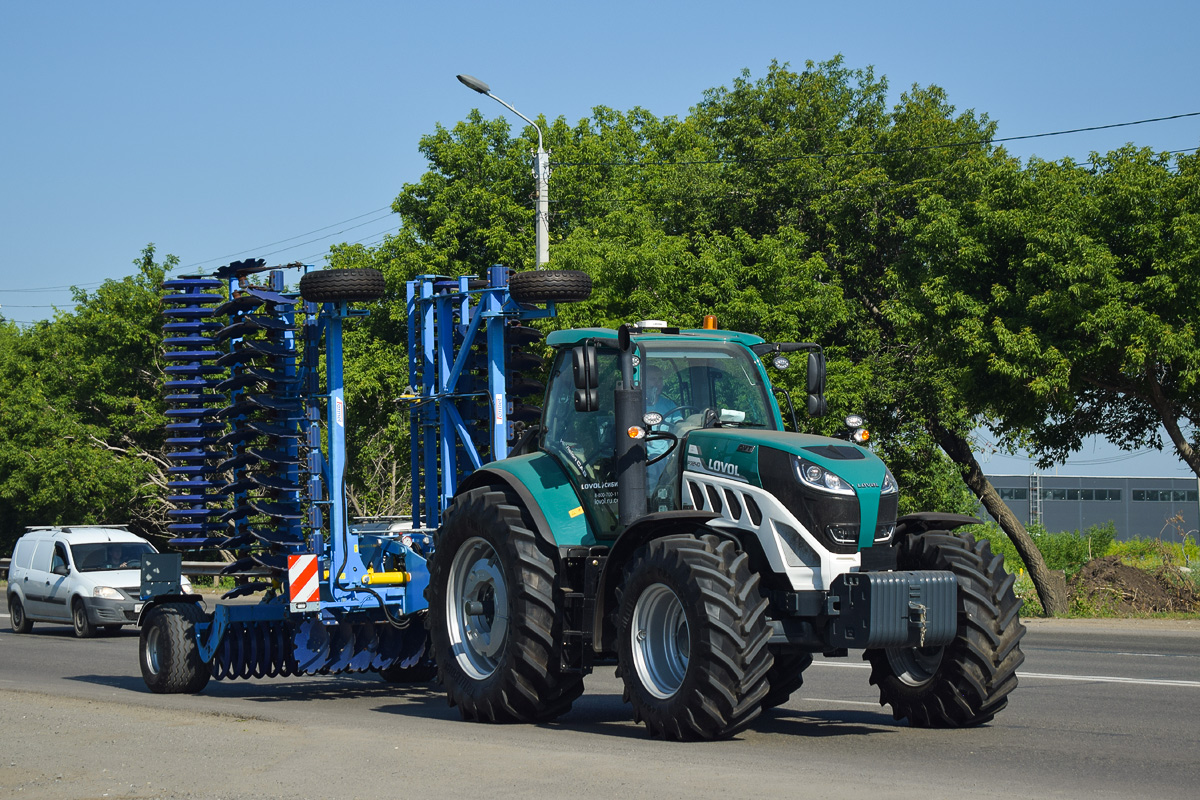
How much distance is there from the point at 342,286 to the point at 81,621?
12.8 m

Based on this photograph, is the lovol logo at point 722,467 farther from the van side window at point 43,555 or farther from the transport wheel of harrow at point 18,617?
the transport wheel of harrow at point 18,617

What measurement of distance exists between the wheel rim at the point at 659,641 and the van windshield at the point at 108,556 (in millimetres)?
16422

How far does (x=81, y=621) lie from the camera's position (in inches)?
906

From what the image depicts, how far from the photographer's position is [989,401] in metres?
24.4

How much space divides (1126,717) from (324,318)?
7.97 meters

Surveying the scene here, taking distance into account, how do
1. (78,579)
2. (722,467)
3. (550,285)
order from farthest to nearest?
(78,579) < (550,285) < (722,467)

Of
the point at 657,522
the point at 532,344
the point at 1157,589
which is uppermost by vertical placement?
the point at 532,344

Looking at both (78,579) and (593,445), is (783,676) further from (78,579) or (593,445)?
(78,579)

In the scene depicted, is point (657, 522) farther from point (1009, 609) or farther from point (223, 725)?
point (223, 725)

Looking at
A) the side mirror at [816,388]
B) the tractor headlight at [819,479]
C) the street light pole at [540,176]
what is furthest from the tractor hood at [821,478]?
the street light pole at [540,176]

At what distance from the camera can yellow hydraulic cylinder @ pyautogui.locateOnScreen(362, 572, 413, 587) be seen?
1243 cm

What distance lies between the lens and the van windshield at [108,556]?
2380 centimetres

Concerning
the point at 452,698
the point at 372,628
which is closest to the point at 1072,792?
the point at 452,698

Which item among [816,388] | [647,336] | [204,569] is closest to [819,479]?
[816,388]
